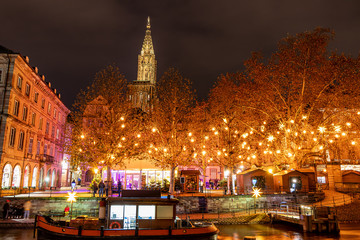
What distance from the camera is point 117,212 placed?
48.5 ft

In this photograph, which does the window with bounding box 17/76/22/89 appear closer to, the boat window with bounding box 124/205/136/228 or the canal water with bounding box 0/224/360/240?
the canal water with bounding box 0/224/360/240

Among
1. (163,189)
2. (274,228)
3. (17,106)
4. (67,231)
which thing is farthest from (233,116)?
(17,106)

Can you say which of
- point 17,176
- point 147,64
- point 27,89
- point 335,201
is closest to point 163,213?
point 335,201

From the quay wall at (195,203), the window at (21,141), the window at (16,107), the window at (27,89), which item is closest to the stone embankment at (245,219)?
the quay wall at (195,203)

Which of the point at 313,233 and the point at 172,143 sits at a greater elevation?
the point at 172,143

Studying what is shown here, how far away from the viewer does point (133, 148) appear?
28047 mm

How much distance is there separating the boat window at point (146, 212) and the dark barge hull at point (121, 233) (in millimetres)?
747

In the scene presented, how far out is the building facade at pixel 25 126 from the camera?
2970 cm

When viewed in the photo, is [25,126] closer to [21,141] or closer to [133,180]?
[21,141]

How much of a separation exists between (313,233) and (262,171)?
1224cm

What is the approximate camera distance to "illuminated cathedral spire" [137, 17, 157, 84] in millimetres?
113938

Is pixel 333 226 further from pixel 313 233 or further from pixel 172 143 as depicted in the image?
pixel 172 143

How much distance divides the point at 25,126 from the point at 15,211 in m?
16.1

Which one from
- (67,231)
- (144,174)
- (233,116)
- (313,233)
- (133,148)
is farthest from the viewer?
(144,174)
